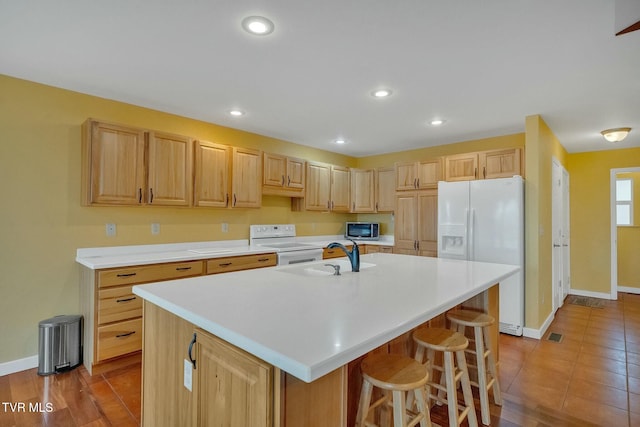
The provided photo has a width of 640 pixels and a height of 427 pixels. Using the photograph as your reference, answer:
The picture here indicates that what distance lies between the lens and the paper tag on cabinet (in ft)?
4.26

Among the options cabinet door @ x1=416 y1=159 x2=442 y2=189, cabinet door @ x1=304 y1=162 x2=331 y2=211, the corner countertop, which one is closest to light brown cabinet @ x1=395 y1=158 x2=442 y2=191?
cabinet door @ x1=416 y1=159 x2=442 y2=189

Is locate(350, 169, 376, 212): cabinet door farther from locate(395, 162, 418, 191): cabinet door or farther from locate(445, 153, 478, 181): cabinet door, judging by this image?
locate(445, 153, 478, 181): cabinet door

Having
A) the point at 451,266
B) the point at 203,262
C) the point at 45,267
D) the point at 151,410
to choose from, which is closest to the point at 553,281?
the point at 451,266

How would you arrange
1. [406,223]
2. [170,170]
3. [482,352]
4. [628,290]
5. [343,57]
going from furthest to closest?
[628,290] < [406,223] < [170,170] < [343,57] < [482,352]

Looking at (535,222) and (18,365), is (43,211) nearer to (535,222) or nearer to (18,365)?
(18,365)

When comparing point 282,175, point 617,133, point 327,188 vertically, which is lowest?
point 327,188

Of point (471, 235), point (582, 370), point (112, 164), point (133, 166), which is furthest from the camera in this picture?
point (471, 235)

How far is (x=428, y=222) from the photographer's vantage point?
4.25 meters

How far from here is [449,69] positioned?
235cm

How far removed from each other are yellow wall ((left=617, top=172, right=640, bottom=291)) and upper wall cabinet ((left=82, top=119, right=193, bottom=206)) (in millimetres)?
6857

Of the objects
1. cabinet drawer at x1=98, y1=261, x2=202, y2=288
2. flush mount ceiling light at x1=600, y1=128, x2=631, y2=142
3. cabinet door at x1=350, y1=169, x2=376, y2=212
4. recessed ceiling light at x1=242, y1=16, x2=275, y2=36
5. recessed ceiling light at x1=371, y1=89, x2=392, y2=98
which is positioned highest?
recessed ceiling light at x1=242, y1=16, x2=275, y2=36

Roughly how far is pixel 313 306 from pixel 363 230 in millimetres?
4080

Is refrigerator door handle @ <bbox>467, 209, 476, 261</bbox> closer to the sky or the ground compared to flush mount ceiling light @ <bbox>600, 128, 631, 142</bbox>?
closer to the ground

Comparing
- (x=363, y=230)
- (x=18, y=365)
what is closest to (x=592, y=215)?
(x=363, y=230)
